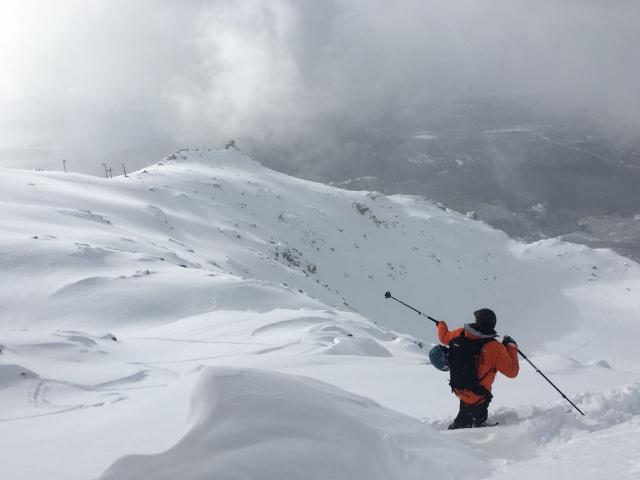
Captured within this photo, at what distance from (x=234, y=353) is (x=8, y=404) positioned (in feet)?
19.6

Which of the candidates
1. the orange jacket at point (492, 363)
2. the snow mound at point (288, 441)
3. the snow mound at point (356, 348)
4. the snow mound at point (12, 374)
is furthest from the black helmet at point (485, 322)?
the snow mound at point (12, 374)

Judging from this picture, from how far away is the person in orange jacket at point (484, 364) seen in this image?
251 inches

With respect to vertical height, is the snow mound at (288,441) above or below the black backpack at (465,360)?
below

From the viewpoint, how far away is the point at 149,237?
105 feet

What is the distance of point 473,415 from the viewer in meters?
6.44

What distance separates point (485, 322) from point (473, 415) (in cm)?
114

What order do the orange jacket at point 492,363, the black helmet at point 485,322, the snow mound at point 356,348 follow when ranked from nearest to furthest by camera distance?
1. the orange jacket at point 492,363
2. the black helmet at point 485,322
3. the snow mound at point 356,348

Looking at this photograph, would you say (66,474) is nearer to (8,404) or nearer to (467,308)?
(8,404)

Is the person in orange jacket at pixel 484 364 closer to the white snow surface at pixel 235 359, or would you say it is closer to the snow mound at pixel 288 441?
the white snow surface at pixel 235 359

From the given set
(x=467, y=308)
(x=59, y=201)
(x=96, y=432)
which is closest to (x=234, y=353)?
(x=96, y=432)

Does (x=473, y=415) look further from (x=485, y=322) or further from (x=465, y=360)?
(x=485, y=322)

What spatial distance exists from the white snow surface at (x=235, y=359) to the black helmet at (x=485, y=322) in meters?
1.02

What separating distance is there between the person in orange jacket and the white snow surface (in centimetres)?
32

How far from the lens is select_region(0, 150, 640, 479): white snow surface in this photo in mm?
4184
